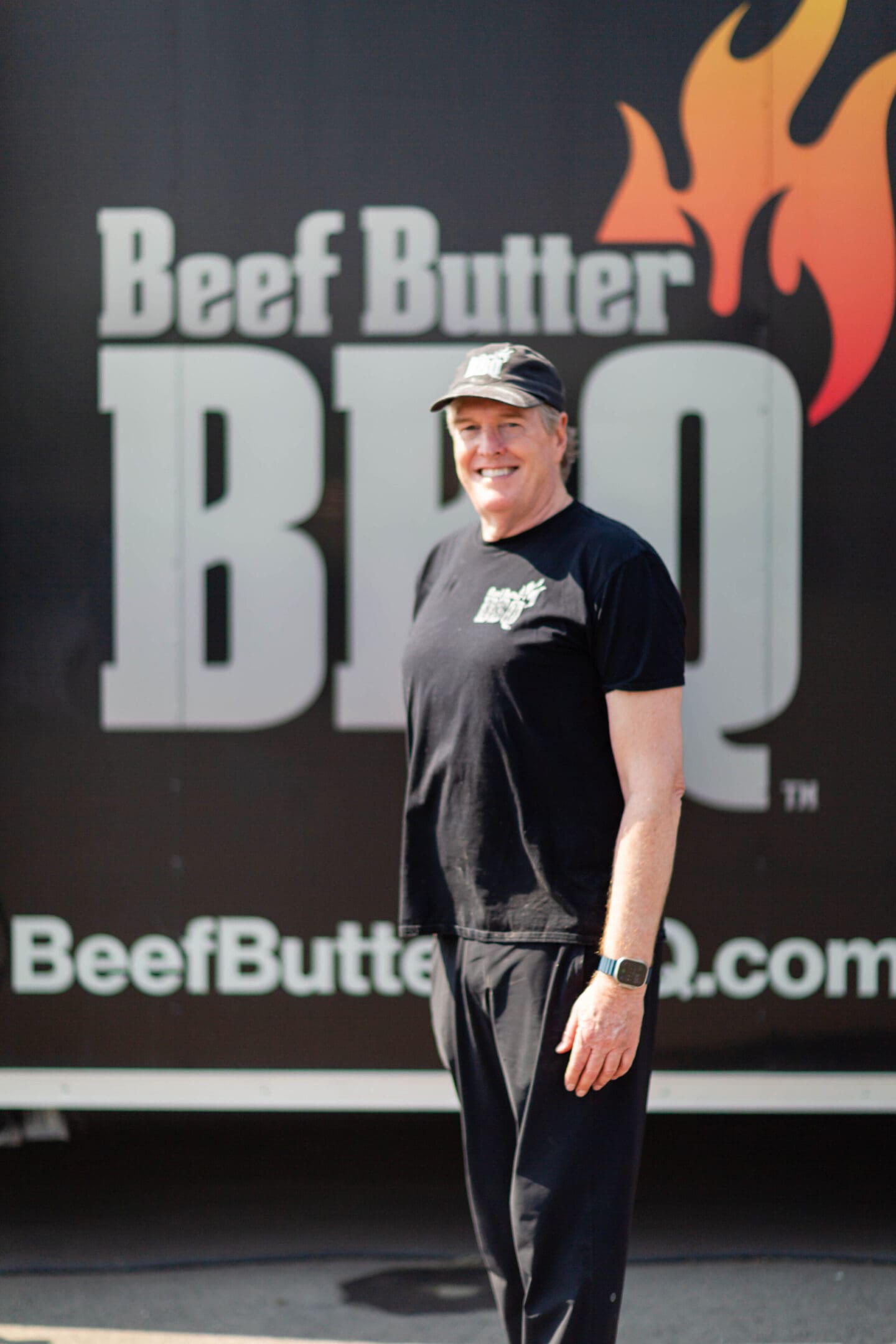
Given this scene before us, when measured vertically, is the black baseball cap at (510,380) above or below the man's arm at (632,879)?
above

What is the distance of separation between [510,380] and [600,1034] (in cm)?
94

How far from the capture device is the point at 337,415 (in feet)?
8.30

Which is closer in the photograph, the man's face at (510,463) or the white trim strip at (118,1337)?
the man's face at (510,463)

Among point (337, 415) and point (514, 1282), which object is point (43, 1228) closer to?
point (514, 1282)

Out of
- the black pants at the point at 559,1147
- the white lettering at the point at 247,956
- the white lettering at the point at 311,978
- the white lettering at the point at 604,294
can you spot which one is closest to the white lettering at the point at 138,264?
the white lettering at the point at 604,294

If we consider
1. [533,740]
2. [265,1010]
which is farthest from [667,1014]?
[533,740]

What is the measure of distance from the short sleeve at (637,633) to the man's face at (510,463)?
0.21m

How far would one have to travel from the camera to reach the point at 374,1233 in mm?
2824

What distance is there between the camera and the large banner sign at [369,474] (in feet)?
8.19

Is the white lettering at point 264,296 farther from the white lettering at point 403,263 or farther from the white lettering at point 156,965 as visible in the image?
the white lettering at point 156,965

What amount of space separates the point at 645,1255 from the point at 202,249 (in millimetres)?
2434

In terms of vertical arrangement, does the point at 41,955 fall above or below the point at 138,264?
below

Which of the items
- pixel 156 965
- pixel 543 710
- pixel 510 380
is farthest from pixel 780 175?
pixel 156 965

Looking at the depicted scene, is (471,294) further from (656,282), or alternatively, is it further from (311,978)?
(311,978)
